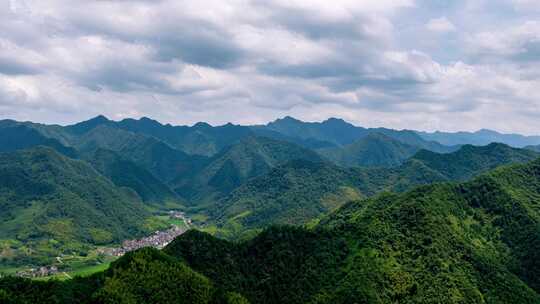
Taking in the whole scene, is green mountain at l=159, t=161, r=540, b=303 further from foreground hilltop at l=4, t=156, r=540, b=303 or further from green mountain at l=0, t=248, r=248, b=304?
green mountain at l=0, t=248, r=248, b=304

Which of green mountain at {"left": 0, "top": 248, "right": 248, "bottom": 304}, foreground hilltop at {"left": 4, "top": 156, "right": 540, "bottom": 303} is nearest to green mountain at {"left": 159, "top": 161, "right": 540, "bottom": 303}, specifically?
foreground hilltop at {"left": 4, "top": 156, "right": 540, "bottom": 303}

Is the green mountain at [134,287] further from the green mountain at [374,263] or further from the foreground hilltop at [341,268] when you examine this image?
the green mountain at [374,263]

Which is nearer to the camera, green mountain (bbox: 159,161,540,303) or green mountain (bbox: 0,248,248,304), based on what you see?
green mountain (bbox: 0,248,248,304)

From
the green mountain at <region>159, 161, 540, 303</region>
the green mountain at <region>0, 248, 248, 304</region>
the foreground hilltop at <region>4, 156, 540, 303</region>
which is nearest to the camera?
the green mountain at <region>0, 248, 248, 304</region>

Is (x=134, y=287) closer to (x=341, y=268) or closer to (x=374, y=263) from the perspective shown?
(x=341, y=268)

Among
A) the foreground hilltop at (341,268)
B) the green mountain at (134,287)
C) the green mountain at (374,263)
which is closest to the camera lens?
the green mountain at (134,287)

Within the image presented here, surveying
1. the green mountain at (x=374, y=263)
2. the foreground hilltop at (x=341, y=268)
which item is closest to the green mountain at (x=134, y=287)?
the foreground hilltop at (x=341, y=268)

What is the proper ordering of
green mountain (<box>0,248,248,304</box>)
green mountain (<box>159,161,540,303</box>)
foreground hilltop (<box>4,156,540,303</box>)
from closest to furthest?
green mountain (<box>0,248,248,304</box>) → foreground hilltop (<box>4,156,540,303</box>) → green mountain (<box>159,161,540,303</box>)

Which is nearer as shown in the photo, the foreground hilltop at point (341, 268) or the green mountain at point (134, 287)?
the green mountain at point (134, 287)

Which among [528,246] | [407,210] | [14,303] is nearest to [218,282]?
[14,303]

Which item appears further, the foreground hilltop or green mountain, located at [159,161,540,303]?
green mountain, located at [159,161,540,303]

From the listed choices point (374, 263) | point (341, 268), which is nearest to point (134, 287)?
point (341, 268)

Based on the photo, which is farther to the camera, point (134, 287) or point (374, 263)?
point (374, 263)
